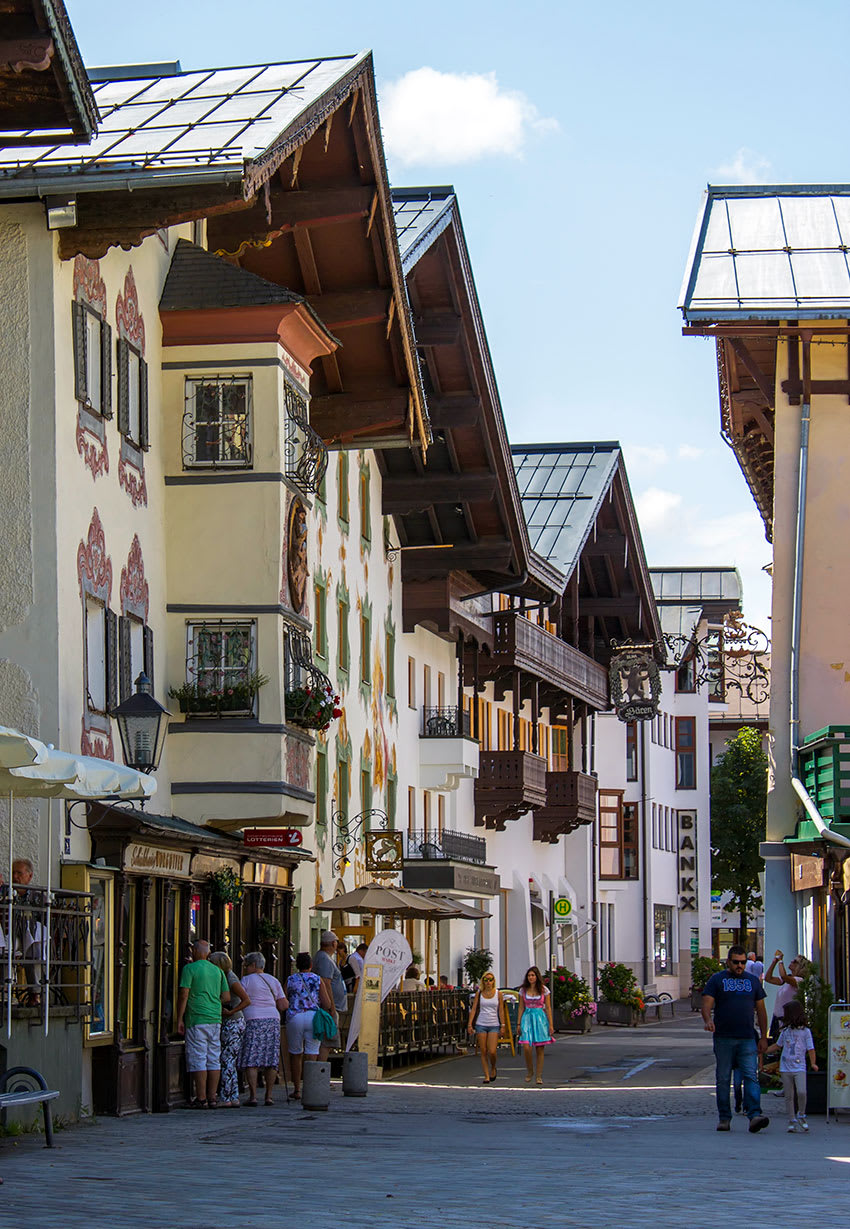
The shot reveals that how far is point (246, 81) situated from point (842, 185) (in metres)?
14.5

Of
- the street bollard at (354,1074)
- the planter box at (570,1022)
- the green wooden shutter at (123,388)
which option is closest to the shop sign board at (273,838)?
the street bollard at (354,1074)

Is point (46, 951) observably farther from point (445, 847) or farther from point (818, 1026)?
point (445, 847)

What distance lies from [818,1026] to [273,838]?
663 centimetres

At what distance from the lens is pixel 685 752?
256ft

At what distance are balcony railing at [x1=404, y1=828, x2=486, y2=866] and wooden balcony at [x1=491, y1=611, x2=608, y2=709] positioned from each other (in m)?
4.32

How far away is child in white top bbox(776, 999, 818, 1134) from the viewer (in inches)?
703

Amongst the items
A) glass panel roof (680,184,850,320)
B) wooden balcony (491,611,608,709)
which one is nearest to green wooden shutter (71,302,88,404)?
glass panel roof (680,184,850,320)

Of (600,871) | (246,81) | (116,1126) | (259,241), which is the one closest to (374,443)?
(259,241)

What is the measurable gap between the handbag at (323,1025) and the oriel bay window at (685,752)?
56581 mm

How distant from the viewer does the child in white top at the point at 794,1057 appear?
17859 millimetres

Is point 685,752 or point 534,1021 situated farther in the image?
point 685,752

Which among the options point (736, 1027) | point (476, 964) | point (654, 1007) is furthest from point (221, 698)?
point (654, 1007)

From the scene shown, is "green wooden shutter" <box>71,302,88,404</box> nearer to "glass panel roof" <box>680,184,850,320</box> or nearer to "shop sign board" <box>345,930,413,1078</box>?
"shop sign board" <box>345,930,413,1078</box>

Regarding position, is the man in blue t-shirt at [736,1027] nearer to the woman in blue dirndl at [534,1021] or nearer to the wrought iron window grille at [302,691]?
the wrought iron window grille at [302,691]
